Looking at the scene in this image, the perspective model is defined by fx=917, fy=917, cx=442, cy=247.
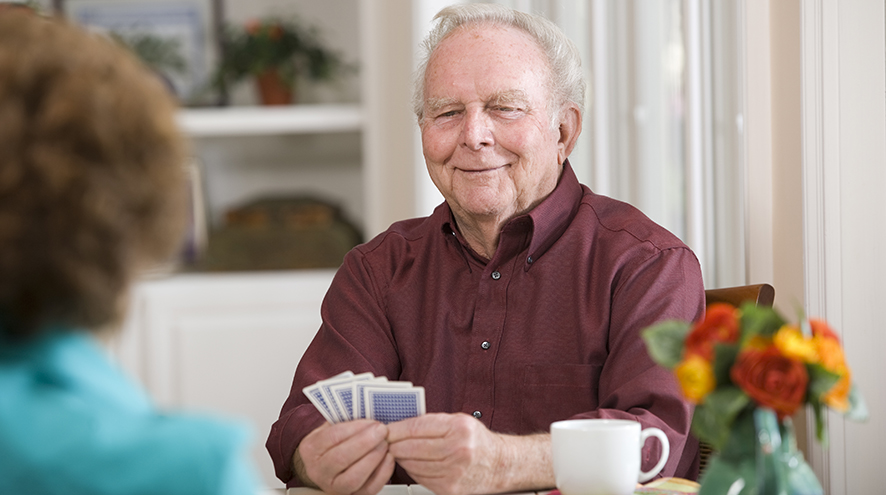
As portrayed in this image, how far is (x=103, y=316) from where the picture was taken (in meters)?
0.54

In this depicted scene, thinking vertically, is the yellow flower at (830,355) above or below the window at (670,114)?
below

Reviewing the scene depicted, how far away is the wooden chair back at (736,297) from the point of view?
4.51 feet

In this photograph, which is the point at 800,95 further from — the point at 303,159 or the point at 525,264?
the point at 303,159

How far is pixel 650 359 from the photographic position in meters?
1.27

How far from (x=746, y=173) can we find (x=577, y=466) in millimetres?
908

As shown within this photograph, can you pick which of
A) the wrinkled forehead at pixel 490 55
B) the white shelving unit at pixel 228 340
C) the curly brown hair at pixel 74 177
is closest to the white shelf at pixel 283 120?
the white shelving unit at pixel 228 340

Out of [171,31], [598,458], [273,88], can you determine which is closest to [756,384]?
[598,458]

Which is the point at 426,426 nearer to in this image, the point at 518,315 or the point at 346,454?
the point at 346,454

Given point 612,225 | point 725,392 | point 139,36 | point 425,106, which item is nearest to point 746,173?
point 612,225

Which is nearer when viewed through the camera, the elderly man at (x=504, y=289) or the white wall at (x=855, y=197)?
the elderly man at (x=504, y=289)

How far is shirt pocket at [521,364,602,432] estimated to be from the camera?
1395mm

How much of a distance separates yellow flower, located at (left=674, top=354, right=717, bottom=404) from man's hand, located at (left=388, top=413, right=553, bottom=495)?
1.44ft

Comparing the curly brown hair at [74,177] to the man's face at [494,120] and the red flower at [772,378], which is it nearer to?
the red flower at [772,378]

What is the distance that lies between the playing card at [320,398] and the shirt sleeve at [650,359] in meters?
0.32
